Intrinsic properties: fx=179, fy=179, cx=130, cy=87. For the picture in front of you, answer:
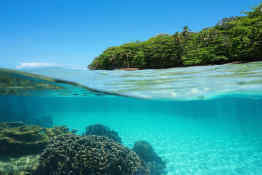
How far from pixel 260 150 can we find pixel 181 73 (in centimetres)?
1189

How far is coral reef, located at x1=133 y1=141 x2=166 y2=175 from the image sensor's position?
10297mm

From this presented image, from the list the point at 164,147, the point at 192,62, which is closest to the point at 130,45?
the point at 192,62

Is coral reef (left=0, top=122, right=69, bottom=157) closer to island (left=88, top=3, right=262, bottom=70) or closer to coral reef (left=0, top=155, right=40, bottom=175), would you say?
coral reef (left=0, top=155, right=40, bottom=175)

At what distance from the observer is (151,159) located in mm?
11250

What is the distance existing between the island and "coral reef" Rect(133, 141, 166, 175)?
7326 mm

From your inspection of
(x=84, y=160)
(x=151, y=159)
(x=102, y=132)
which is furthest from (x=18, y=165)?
(x=151, y=159)

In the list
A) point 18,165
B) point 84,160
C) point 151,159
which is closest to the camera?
point 84,160

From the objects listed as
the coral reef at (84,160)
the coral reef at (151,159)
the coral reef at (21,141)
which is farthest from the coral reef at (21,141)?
the coral reef at (151,159)

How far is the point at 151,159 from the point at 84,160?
5250 mm

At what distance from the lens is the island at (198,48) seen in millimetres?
12688

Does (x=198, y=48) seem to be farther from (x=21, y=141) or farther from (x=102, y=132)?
(x=21, y=141)

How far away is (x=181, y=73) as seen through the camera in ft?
35.4

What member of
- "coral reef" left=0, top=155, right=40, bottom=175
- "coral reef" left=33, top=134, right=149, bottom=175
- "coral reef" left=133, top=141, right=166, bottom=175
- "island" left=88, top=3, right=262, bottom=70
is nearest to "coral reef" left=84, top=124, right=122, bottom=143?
"coral reef" left=133, top=141, right=166, bottom=175

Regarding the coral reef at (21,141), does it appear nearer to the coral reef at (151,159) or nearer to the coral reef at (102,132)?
the coral reef at (102,132)
